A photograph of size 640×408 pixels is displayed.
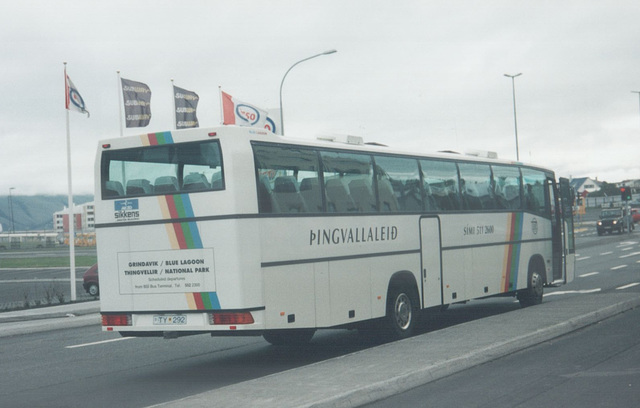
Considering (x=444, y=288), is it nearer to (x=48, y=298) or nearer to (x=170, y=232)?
(x=170, y=232)

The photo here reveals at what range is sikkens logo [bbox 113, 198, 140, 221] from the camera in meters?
11.5

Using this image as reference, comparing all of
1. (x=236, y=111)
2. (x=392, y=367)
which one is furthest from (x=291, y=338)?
(x=236, y=111)

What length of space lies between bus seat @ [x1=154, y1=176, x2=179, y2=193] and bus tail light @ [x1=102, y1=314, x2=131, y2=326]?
177 centimetres

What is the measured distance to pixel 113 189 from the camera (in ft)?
38.7

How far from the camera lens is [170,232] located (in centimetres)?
1118

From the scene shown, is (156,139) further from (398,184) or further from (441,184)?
(441,184)

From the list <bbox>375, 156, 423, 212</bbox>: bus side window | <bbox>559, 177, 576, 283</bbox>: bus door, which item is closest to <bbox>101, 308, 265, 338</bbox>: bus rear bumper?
<bbox>375, 156, 423, 212</bbox>: bus side window

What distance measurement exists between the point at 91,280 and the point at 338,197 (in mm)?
20795

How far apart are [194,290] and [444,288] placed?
19.3 feet

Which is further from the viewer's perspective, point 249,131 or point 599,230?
point 599,230

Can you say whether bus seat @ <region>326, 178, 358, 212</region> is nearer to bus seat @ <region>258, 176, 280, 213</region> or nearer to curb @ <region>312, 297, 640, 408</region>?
bus seat @ <region>258, 176, 280, 213</region>

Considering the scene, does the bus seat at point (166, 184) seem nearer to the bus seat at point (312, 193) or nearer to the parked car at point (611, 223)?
the bus seat at point (312, 193)

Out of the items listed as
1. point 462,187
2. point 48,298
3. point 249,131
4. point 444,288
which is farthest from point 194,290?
point 48,298

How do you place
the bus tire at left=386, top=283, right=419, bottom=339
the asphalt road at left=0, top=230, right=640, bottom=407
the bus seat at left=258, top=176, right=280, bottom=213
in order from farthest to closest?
the bus tire at left=386, top=283, right=419, bottom=339
the bus seat at left=258, top=176, right=280, bottom=213
the asphalt road at left=0, top=230, right=640, bottom=407
